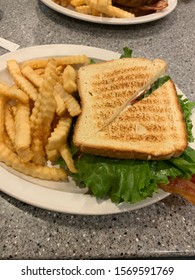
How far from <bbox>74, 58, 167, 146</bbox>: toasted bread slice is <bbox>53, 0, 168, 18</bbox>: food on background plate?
0.51 m

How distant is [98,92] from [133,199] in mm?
497

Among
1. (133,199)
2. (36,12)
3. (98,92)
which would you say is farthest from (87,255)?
(36,12)

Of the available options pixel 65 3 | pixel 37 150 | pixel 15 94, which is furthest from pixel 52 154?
pixel 65 3

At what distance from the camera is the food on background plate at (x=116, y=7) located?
1875 mm

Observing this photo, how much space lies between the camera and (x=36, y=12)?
6.90ft

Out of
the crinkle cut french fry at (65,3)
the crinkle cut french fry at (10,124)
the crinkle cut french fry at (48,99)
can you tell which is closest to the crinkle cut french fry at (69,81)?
the crinkle cut french fry at (48,99)

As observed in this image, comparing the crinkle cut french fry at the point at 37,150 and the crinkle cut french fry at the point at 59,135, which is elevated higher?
the crinkle cut french fry at the point at 59,135

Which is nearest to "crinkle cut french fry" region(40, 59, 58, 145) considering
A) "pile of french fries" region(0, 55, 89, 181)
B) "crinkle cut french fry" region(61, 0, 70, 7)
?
"pile of french fries" region(0, 55, 89, 181)

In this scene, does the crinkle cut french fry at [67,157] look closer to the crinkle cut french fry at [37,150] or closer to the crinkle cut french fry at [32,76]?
the crinkle cut french fry at [37,150]

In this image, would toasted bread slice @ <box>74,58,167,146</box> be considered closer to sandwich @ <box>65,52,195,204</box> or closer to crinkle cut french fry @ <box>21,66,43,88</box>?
sandwich @ <box>65,52,195,204</box>

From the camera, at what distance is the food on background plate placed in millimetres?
1875

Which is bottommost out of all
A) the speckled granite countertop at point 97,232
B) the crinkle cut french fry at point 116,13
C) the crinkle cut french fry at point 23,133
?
the speckled granite countertop at point 97,232

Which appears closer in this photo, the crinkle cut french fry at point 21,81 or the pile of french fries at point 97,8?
the crinkle cut french fry at point 21,81

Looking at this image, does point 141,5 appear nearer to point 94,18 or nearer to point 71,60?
point 94,18
